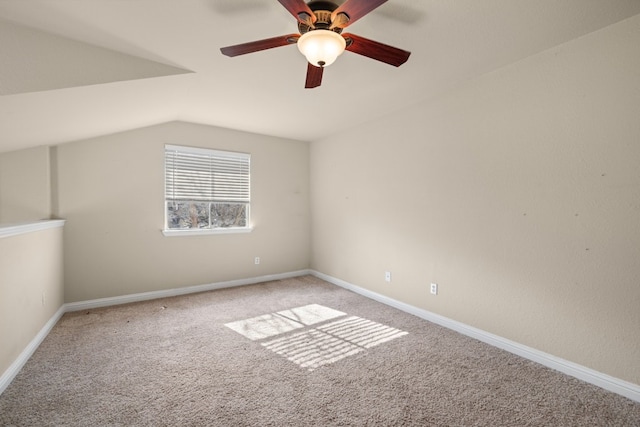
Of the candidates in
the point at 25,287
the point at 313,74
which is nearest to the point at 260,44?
the point at 313,74

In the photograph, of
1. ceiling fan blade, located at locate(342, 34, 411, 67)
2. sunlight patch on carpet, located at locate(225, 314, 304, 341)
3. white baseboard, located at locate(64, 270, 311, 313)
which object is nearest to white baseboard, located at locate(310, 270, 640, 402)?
sunlight patch on carpet, located at locate(225, 314, 304, 341)

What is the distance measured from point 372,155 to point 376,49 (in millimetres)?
2147

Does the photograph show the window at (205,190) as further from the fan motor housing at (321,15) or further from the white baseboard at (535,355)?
the fan motor housing at (321,15)

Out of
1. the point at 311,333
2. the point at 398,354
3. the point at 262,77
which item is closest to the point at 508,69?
the point at 262,77

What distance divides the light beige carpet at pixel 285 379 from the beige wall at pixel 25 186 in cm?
119

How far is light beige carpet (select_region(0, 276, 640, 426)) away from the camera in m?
Result: 1.76

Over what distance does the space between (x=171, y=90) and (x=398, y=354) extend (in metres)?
3.10

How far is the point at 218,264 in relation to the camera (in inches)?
173

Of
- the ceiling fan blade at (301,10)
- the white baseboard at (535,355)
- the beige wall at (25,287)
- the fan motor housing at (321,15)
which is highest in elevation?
the fan motor housing at (321,15)

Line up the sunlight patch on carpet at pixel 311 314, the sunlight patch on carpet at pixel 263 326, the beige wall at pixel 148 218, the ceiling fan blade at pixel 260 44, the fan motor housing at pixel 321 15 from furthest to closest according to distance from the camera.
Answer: the beige wall at pixel 148 218
the sunlight patch on carpet at pixel 311 314
the sunlight patch on carpet at pixel 263 326
the ceiling fan blade at pixel 260 44
the fan motor housing at pixel 321 15

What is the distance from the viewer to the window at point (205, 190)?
4.08m

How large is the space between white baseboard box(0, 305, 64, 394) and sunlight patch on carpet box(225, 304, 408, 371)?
1.55 m

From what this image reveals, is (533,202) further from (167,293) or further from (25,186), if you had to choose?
(25,186)

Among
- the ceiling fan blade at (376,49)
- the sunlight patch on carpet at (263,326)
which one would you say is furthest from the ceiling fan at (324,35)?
the sunlight patch on carpet at (263,326)
